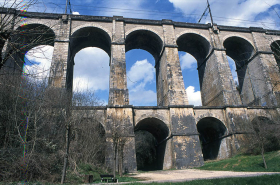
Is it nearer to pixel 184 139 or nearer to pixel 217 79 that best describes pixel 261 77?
pixel 217 79

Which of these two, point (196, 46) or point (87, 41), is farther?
point (196, 46)

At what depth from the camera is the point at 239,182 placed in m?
6.54

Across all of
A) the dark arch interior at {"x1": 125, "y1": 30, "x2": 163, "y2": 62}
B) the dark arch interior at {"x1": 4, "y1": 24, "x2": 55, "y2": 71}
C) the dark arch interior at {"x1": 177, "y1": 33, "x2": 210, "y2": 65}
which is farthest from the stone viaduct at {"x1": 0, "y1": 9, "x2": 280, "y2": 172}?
the dark arch interior at {"x1": 4, "y1": 24, "x2": 55, "y2": 71}

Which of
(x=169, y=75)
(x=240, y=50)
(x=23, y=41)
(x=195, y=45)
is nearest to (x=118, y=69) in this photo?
(x=169, y=75)

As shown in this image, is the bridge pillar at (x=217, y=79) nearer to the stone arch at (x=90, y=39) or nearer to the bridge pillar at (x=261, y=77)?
the bridge pillar at (x=261, y=77)

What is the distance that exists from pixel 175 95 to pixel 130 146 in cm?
594

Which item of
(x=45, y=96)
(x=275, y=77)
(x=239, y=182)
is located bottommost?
(x=239, y=182)

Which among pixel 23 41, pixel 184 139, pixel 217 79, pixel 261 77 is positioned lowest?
pixel 184 139

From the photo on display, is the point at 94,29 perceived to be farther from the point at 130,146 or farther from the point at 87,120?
the point at 130,146

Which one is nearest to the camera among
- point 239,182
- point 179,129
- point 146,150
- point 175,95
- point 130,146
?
point 239,182

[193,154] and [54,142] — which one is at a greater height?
[54,142]

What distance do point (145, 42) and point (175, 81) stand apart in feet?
21.6

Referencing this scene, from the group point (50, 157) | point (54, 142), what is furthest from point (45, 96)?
point (50, 157)

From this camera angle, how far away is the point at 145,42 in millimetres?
22531
